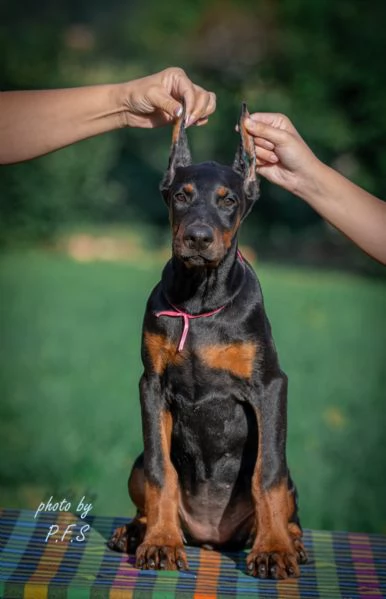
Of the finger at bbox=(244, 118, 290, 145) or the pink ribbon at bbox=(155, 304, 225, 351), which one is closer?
the pink ribbon at bbox=(155, 304, 225, 351)

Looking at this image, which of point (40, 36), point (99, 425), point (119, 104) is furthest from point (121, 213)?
point (119, 104)

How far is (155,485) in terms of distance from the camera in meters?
4.46

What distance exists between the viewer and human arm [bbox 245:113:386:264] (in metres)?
5.00

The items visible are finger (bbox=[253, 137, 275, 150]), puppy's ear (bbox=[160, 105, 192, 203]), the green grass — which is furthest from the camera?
the green grass

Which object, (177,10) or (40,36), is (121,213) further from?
(177,10)

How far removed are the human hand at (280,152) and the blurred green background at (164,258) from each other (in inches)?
104

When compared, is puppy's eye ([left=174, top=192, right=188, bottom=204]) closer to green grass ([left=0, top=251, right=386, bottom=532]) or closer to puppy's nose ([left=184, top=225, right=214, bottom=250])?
puppy's nose ([left=184, top=225, right=214, bottom=250])

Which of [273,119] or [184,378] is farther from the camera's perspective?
[273,119]

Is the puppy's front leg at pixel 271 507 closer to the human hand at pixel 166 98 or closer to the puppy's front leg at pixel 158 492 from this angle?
the puppy's front leg at pixel 158 492

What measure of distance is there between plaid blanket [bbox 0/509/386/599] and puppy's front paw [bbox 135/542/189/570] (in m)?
0.04

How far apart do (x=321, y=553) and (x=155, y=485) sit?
3.31 ft

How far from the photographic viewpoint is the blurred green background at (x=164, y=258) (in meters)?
7.94

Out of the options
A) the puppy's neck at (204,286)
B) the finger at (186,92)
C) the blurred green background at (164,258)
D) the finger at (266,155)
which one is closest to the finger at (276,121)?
the finger at (266,155)

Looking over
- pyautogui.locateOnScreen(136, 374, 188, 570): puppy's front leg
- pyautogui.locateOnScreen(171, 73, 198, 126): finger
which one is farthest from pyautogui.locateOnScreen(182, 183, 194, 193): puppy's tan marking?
pyautogui.locateOnScreen(136, 374, 188, 570): puppy's front leg
